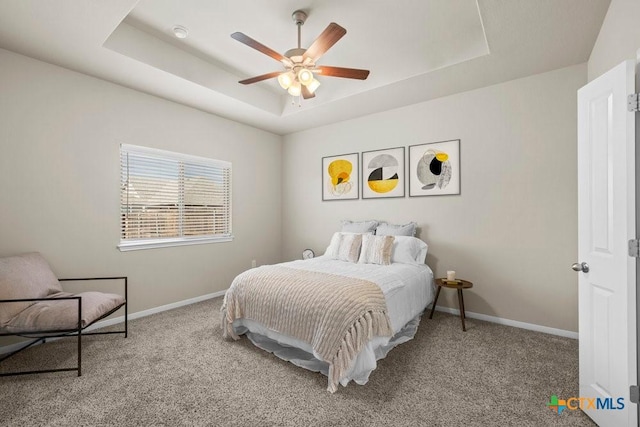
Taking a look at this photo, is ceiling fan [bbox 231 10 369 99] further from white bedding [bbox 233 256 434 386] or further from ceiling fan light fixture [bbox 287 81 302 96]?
white bedding [bbox 233 256 434 386]

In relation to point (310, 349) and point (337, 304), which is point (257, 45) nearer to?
point (337, 304)

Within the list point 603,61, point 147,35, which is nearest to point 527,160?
point 603,61

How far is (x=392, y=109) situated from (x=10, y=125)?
162 inches

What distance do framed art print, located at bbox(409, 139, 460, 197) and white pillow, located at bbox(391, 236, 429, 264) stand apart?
70cm

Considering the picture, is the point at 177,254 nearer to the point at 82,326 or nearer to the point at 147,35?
the point at 82,326

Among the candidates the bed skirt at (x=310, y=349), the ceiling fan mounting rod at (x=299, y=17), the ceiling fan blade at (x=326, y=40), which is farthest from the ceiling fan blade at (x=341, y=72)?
the bed skirt at (x=310, y=349)

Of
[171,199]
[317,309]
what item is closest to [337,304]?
[317,309]

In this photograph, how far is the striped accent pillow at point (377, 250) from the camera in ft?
11.0

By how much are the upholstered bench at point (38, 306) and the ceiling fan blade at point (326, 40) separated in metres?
2.58

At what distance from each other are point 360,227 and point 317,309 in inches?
79.6

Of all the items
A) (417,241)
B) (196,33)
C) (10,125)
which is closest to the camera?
(10,125)

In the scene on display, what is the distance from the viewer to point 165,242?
3.69 meters

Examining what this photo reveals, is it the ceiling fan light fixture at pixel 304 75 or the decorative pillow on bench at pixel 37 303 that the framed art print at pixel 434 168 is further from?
the decorative pillow on bench at pixel 37 303

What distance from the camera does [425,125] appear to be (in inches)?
148
